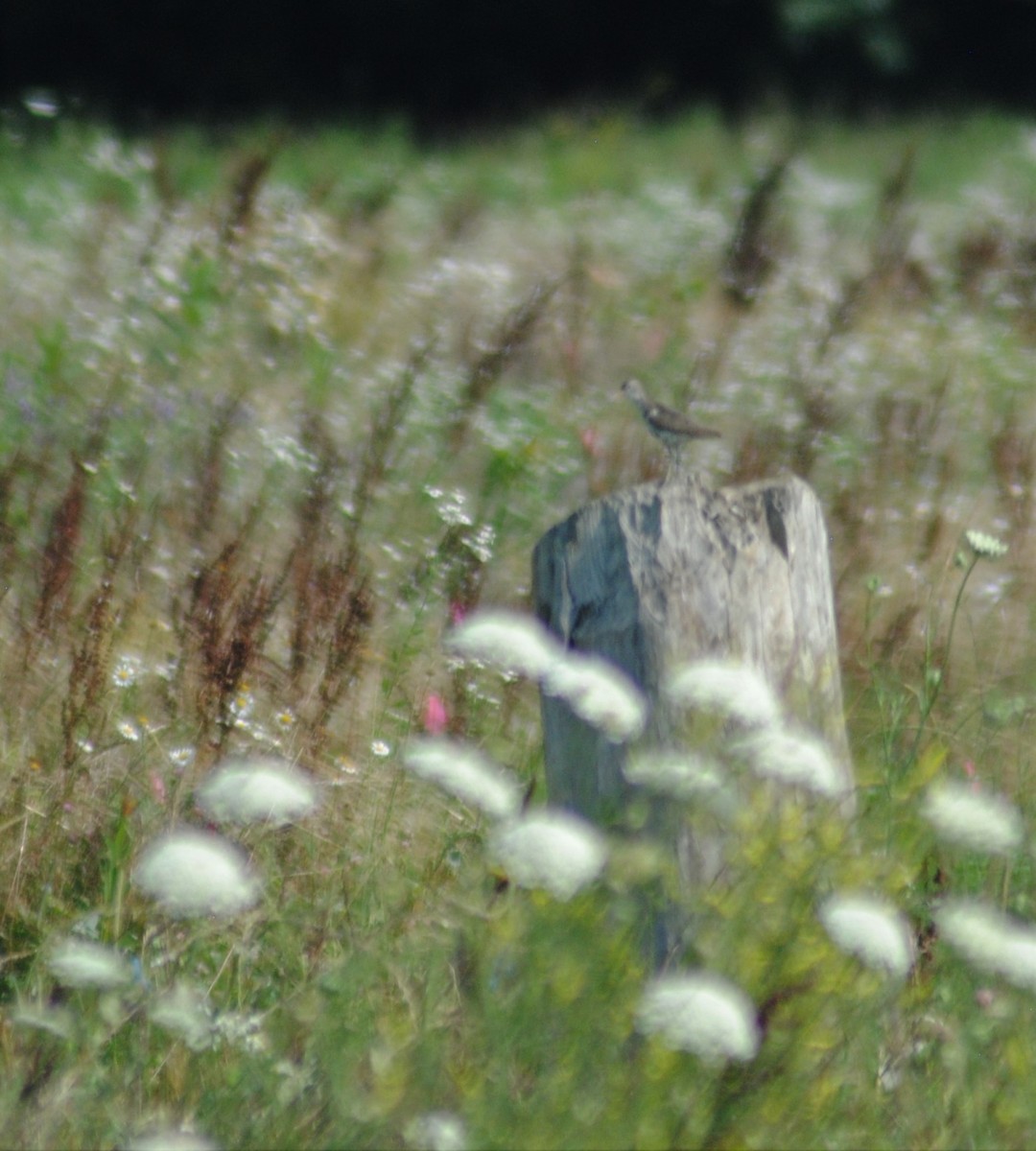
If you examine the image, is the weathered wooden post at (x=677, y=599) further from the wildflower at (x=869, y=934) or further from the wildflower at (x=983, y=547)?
the wildflower at (x=983, y=547)

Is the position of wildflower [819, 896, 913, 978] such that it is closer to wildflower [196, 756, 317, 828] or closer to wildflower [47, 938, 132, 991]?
wildflower [196, 756, 317, 828]

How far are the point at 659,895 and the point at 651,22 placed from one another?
36.2 feet

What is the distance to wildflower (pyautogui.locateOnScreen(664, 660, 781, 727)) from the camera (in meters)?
1.78

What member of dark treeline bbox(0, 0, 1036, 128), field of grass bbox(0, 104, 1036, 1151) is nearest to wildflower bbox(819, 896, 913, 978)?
field of grass bbox(0, 104, 1036, 1151)

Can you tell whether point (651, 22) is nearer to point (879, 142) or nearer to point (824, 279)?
point (879, 142)

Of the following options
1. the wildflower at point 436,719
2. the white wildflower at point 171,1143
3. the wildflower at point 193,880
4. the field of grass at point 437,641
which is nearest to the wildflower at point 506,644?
the field of grass at point 437,641

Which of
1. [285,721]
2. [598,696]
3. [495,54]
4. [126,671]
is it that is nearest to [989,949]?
[598,696]

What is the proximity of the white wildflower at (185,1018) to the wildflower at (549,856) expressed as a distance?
15.7 inches

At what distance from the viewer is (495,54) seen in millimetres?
11172

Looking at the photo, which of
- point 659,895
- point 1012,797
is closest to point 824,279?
point 1012,797

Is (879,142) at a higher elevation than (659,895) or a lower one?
lower

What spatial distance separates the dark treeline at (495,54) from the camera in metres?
10.1

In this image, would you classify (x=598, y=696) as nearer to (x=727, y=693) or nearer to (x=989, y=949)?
(x=727, y=693)

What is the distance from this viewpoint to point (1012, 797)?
2.94 meters
